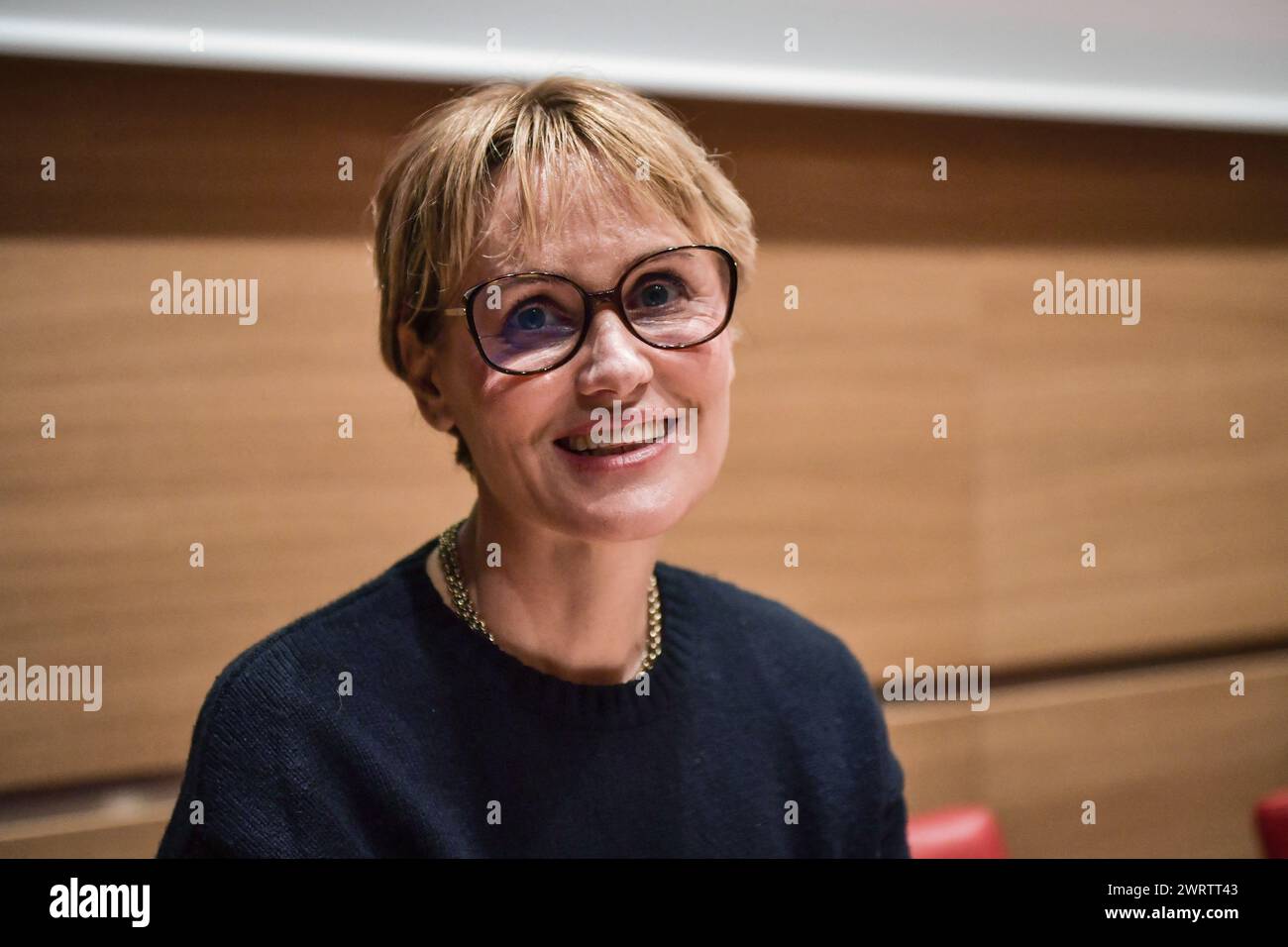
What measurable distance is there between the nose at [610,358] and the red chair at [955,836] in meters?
0.67

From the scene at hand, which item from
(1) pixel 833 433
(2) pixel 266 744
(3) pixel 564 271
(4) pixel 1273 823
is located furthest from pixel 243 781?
(4) pixel 1273 823

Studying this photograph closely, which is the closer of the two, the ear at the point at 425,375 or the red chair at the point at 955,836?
the ear at the point at 425,375

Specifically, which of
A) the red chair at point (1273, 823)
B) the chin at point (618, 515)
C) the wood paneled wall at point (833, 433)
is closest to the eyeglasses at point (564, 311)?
the chin at point (618, 515)

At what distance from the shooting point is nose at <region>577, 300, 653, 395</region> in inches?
30.0

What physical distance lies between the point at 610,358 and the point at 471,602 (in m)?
0.27

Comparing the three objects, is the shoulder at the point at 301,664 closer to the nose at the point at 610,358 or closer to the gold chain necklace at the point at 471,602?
the gold chain necklace at the point at 471,602

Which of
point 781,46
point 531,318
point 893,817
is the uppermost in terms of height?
point 781,46

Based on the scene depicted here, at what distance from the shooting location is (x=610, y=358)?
2.50 ft

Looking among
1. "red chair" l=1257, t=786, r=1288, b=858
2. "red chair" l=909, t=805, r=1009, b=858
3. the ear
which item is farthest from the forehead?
"red chair" l=1257, t=786, r=1288, b=858

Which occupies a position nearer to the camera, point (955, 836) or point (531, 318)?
point (531, 318)

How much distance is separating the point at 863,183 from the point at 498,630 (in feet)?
2.78

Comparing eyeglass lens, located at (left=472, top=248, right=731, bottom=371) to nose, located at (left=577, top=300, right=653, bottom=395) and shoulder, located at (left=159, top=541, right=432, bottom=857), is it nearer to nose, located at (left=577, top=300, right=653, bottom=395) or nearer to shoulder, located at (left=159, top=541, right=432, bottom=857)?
nose, located at (left=577, top=300, right=653, bottom=395)

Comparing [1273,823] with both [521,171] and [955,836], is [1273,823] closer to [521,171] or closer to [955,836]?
[955,836]

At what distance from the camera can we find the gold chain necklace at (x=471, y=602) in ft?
2.87
